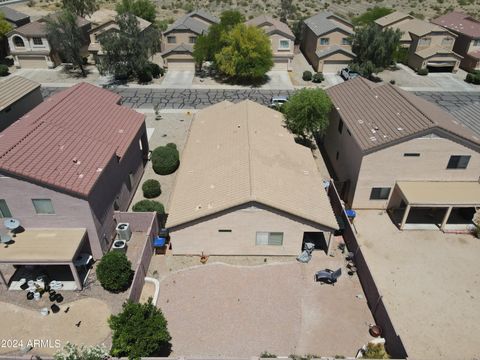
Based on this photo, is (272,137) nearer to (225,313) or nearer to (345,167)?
(345,167)

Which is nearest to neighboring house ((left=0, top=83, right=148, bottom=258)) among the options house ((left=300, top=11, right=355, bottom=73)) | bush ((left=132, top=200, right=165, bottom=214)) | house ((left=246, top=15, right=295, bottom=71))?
bush ((left=132, top=200, right=165, bottom=214))

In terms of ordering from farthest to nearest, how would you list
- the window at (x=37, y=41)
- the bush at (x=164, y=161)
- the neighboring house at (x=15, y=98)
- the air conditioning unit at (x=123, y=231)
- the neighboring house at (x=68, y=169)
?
the window at (x=37, y=41) < the bush at (x=164, y=161) < the neighboring house at (x=15, y=98) < the air conditioning unit at (x=123, y=231) < the neighboring house at (x=68, y=169)

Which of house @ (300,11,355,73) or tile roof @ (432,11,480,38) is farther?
tile roof @ (432,11,480,38)

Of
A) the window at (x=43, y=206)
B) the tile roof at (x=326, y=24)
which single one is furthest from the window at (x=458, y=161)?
the tile roof at (x=326, y=24)

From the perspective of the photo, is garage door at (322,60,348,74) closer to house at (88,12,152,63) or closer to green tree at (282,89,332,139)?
green tree at (282,89,332,139)

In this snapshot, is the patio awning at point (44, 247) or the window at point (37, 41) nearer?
the patio awning at point (44, 247)

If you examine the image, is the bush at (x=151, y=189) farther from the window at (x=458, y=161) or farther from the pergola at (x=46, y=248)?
the window at (x=458, y=161)

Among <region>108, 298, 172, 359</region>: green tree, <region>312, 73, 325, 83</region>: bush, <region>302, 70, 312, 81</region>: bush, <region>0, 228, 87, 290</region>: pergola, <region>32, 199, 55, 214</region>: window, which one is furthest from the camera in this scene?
<region>302, 70, 312, 81</region>: bush

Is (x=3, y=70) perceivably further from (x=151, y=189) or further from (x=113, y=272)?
(x=113, y=272)

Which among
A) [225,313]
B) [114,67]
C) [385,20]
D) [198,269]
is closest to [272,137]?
[198,269]
